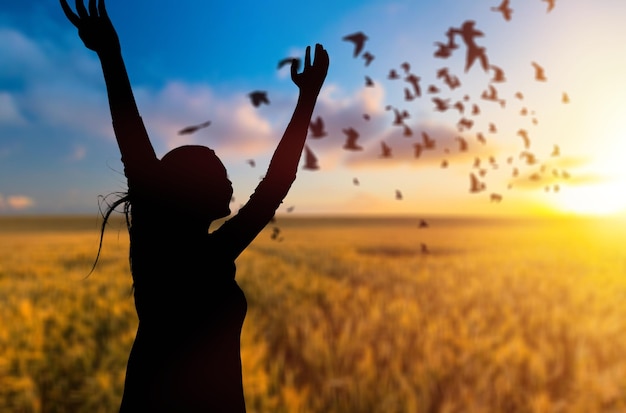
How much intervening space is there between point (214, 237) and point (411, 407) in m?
3.29

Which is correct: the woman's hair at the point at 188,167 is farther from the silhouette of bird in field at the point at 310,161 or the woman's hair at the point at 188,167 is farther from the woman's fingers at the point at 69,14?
the silhouette of bird in field at the point at 310,161

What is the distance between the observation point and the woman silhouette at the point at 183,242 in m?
1.48

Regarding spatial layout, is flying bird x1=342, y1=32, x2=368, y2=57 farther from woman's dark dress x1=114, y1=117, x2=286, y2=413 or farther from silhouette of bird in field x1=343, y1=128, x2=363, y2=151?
woman's dark dress x1=114, y1=117, x2=286, y2=413

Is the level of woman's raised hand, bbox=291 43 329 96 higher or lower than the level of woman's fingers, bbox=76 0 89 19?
lower

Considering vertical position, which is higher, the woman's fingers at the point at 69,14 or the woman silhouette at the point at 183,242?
the woman's fingers at the point at 69,14

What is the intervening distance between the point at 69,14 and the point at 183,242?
675 mm

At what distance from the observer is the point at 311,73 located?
157cm

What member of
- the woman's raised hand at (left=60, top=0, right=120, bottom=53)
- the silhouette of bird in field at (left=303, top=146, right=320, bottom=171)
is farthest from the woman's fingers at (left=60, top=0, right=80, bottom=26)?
the silhouette of bird in field at (left=303, top=146, right=320, bottom=171)

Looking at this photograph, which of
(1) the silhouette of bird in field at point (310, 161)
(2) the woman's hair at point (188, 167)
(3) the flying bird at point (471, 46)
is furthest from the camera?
(3) the flying bird at point (471, 46)

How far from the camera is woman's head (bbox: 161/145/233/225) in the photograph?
1.46 m

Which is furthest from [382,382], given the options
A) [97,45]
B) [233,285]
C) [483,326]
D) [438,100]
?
[438,100]

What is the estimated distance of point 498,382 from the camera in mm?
4910

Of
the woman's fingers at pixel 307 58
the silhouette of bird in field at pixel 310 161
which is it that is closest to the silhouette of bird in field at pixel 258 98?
the silhouette of bird in field at pixel 310 161

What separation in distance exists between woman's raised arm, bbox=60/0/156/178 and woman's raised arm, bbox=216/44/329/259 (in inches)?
11.3
